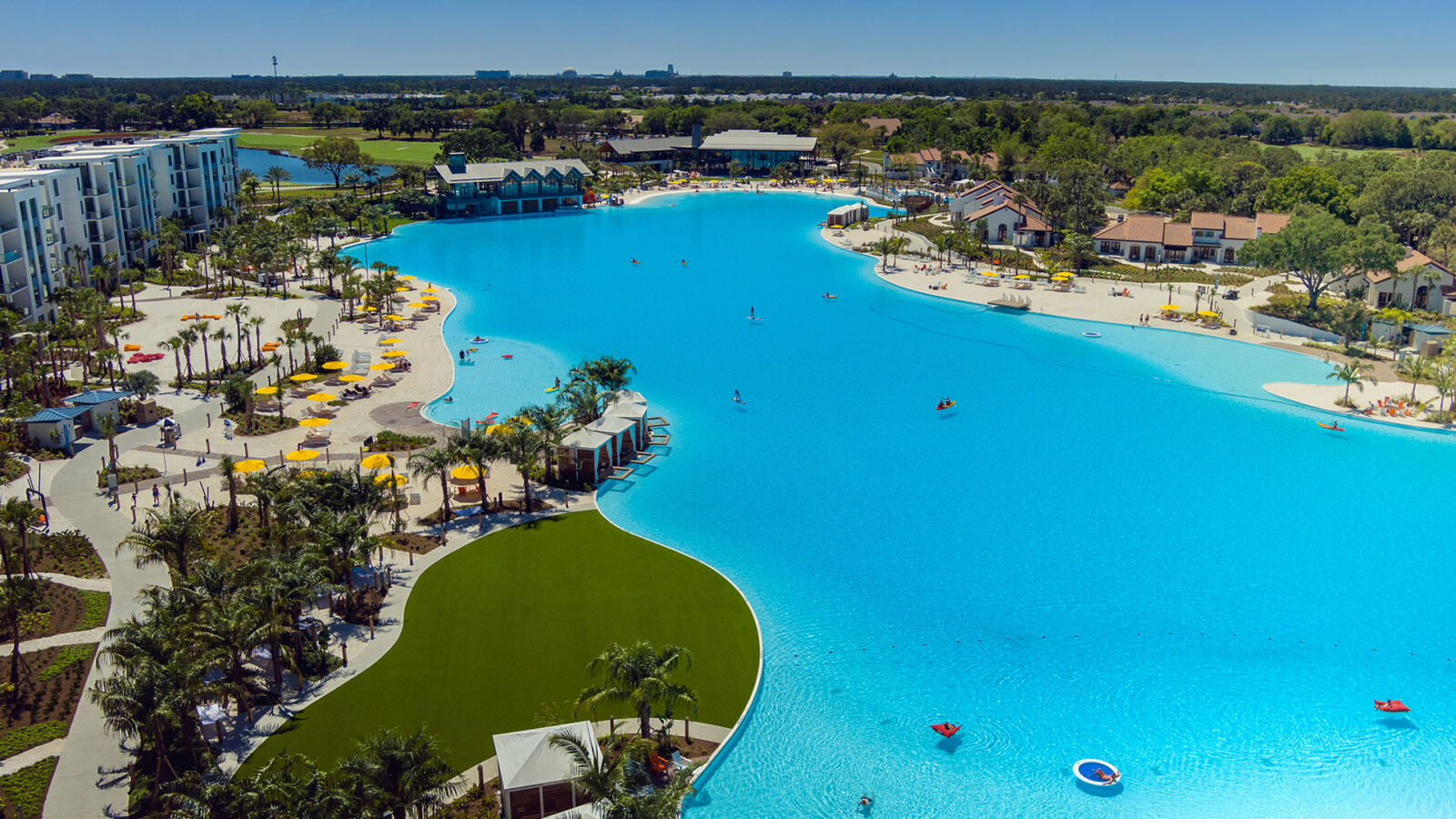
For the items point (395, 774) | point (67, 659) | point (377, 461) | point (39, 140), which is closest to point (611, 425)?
point (377, 461)

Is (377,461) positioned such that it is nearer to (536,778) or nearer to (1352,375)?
(536,778)

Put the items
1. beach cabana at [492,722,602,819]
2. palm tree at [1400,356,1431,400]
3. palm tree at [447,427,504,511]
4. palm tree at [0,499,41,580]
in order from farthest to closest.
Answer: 1. palm tree at [1400,356,1431,400]
2. palm tree at [447,427,504,511]
3. palm tree at [0,499,41,580]
4. beach cabana at [492,722,602,819]

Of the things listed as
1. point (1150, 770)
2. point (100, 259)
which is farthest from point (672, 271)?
point (1150, 770)

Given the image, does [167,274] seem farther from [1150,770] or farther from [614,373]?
[1150,770]

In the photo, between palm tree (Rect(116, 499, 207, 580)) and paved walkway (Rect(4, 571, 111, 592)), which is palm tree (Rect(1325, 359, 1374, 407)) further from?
paved walkway (Rect(4, 571, 111, 592))

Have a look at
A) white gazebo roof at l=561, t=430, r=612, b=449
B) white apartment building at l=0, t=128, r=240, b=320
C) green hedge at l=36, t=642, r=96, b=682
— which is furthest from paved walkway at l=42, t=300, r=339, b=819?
white apartment building at l=0, t=128, r=240, b=320

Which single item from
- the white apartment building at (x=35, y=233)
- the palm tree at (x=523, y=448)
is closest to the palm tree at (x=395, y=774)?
the palm tree at (x=523, y=448)

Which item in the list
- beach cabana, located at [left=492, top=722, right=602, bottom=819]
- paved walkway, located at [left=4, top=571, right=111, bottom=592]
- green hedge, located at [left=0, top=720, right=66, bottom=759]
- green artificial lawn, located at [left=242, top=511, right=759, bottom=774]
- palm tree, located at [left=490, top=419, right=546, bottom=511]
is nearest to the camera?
beach cabana, located at [left=492, top=722, right=602, bottom=819]
